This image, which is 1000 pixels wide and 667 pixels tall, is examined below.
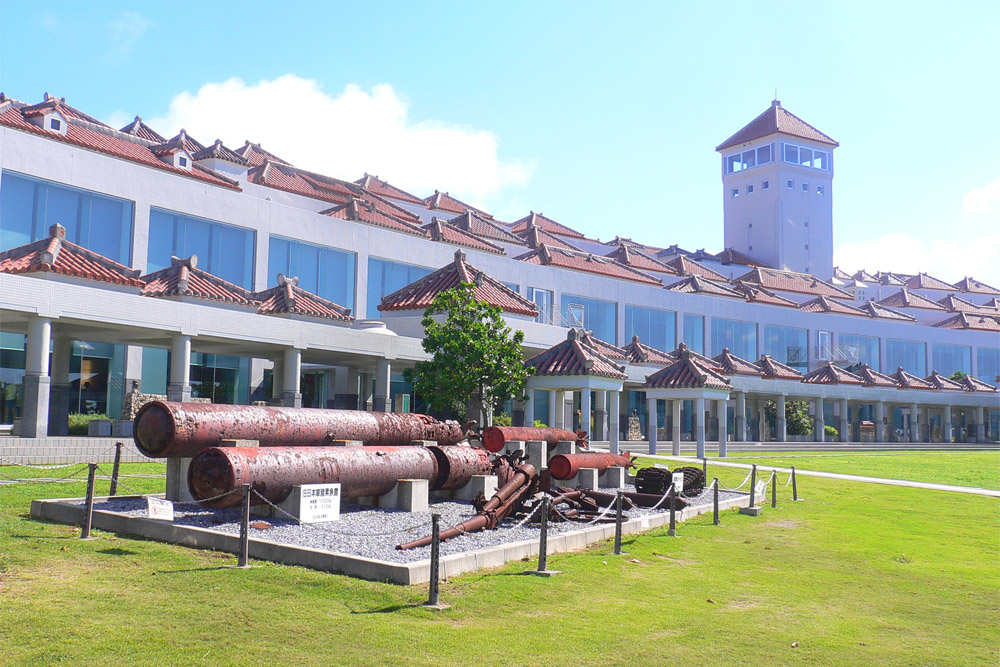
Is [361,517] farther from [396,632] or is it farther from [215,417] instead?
[396,632]

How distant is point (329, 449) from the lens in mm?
14359

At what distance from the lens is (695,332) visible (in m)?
62.2

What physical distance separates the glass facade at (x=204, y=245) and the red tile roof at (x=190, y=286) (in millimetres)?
2990

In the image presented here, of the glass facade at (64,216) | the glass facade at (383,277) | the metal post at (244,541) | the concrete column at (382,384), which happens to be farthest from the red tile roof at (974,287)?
the metal post at (244,541)

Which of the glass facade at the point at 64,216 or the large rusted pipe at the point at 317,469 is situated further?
the glass facade at the point at 64,216

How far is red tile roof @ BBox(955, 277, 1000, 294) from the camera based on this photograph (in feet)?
330

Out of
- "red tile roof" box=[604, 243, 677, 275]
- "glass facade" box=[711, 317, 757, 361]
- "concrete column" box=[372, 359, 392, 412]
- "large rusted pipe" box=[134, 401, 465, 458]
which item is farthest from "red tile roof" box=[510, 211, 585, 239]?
"large rusted pipe" box=[134, 401, 465, 458]

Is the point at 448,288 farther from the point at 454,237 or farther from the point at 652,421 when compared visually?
the point at 454,237

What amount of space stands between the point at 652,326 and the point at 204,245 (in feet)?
104

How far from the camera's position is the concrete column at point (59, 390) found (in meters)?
27.9

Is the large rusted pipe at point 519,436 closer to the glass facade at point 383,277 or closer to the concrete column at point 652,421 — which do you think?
the concrete column at point 652,421

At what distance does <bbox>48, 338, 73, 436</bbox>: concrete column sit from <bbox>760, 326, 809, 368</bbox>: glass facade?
51.5m

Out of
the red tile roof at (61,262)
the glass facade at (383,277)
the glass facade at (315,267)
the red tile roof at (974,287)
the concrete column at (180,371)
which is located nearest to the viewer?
the red tile roof at (61,262)

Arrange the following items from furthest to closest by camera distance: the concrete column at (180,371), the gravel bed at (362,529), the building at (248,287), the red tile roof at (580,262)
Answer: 1. the red tile roof at (580,262)
2. the building at (248,287)
3. the concrete column at (180,371)
4. the gravel bed at (362,529)
